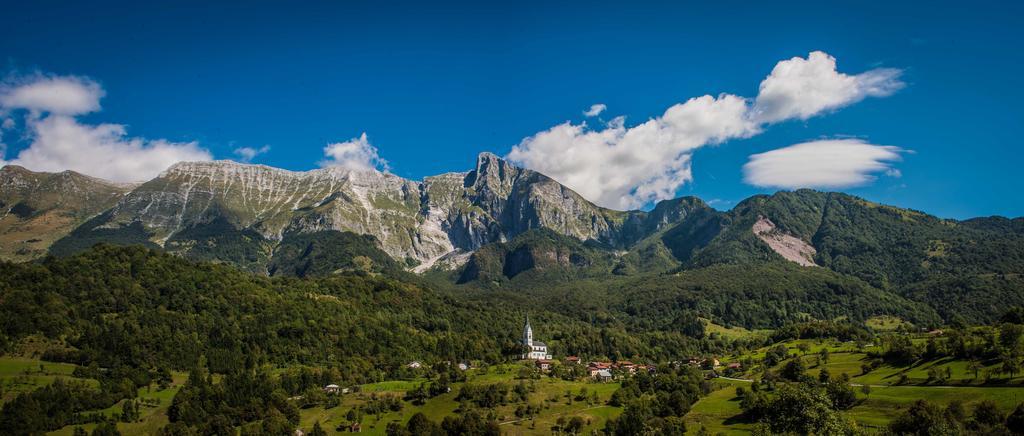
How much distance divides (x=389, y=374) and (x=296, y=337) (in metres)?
37.3

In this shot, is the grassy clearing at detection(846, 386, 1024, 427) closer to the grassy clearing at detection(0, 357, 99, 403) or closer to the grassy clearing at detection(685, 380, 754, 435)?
the grassy clearing at detection(685, 380, 754, 435)

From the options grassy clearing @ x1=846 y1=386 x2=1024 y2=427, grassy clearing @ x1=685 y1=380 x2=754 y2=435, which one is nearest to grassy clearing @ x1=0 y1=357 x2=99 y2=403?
grassy clearing @ x1=685 y1=380 x2=754 y2=435

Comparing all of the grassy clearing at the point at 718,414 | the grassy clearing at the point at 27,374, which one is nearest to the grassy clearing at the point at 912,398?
the grassy clearing at the point at 718,414

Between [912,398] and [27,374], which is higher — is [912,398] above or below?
below

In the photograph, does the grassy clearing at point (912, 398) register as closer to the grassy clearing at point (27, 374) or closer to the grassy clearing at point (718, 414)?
the grassy clearing at point (718, 414)

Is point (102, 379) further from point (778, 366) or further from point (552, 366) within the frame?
point (778, 366)

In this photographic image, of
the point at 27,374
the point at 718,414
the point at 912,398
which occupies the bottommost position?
the point at 718,414

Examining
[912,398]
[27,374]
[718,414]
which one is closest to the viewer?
[912,398]

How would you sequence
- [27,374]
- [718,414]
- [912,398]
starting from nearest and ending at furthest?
[912,398], [718,414], [27,374]

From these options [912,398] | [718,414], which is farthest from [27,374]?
[912,398]

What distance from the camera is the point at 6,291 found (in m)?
171

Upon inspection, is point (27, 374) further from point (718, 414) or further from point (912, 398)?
point (912, 398)

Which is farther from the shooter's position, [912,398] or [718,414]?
[718,414]

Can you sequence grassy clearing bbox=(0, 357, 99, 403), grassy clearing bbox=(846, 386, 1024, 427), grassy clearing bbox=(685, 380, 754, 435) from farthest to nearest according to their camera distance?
grassy clearing bbox=(0, 357, 99, 403) < grassy clearing bbox=(685, 380, 754, 435) < grassy clearing bbox=(846, 386, 1024, 427)
